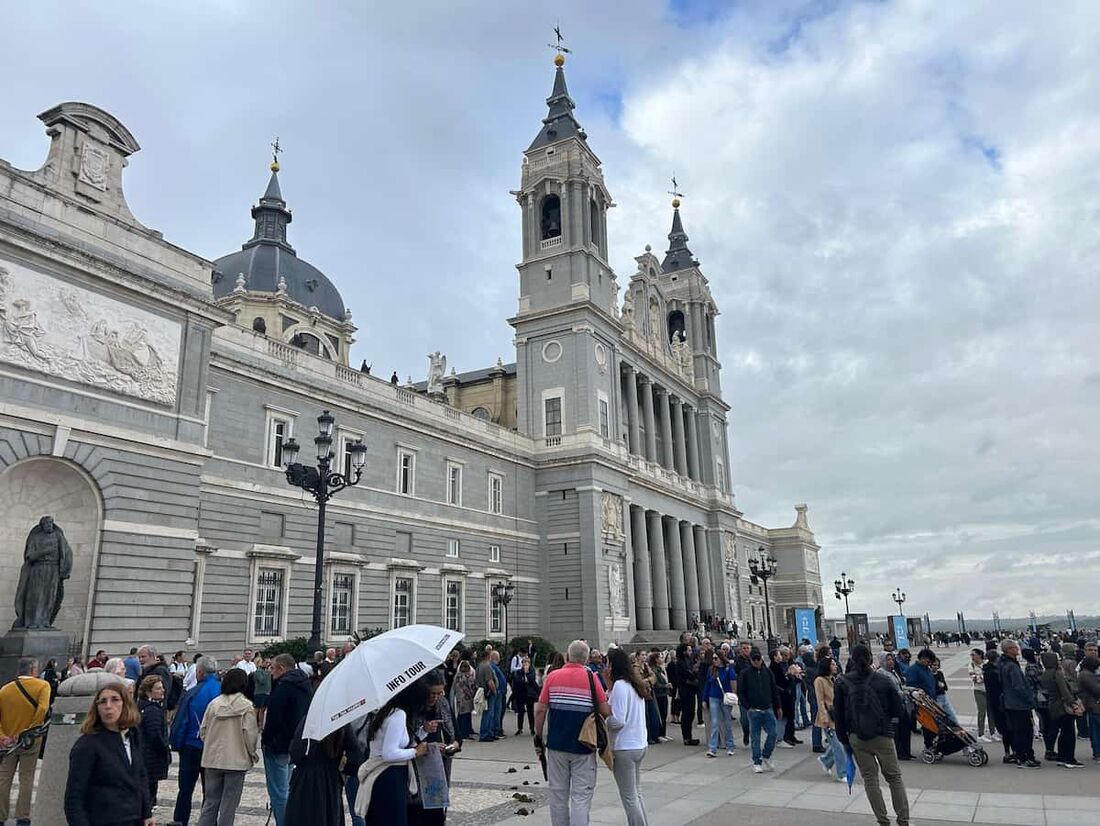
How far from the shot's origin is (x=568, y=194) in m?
44.8

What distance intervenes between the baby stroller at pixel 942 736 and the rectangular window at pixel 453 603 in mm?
22566

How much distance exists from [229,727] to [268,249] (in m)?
54.9

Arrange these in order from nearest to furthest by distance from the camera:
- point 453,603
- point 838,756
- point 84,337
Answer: point 838,756
point 84,337
point 453,603

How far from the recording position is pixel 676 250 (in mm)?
66375

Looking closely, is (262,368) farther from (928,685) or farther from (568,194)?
(568,194)

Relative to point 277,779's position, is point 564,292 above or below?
above

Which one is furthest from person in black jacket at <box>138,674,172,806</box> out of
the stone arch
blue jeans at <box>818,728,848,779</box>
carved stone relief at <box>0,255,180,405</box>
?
carved stone relief at <box>0,255,180,405</box>

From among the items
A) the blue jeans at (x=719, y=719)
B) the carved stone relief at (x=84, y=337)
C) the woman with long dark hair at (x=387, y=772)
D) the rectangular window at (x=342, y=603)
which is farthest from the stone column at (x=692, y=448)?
the woman with long dark hair at (x=387, y=772)

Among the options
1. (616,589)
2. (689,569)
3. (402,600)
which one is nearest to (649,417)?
(689,569)

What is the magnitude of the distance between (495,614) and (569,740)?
29061mm

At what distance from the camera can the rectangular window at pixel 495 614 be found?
35250 mm

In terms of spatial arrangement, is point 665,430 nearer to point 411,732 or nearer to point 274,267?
point 274,267

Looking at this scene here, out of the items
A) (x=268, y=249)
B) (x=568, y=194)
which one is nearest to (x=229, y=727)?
(x=568, y=194)

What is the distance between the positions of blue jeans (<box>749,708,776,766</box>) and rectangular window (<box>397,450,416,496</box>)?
20771 mm
